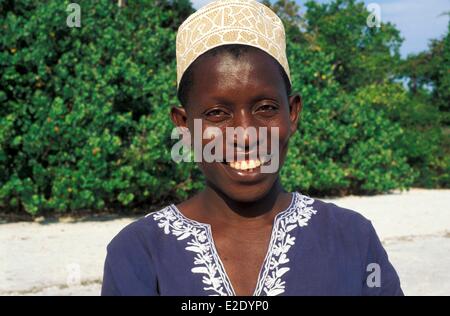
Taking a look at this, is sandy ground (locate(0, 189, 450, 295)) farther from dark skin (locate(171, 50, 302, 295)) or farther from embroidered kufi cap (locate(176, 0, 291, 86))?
embroidered kufi cap (locate(176, 0, 291, 86))

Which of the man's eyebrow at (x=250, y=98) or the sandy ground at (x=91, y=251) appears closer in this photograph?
the man's eyebrow at (x=250, y=98)

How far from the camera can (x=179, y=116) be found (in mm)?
1836

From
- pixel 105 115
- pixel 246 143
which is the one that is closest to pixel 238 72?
pixel 246 143

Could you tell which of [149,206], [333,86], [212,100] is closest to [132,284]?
[212,100]

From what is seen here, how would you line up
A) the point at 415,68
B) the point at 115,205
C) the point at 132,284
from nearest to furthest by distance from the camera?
the point at 132,284, the point at 115,205, the point at 415,68

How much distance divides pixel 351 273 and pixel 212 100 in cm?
58

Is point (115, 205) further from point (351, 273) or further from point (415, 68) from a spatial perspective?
point (415, 68)

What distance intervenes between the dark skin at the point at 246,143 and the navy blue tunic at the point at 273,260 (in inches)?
1.3

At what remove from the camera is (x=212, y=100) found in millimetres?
1659

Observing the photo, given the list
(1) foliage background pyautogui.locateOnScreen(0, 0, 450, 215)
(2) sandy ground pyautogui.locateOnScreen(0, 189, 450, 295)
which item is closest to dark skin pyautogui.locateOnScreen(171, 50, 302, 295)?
(2) sandy ground pyautogui.locateOnScreen(0, 189, 450, 295)

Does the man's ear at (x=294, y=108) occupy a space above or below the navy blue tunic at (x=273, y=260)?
above

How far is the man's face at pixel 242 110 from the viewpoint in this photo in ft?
5.38

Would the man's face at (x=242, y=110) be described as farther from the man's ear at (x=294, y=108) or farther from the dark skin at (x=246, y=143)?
the man's ear at (x=294, y=108)

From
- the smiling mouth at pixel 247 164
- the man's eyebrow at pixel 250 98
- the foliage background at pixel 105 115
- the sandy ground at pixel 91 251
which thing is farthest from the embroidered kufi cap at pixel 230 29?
the foliage background at pixel 105 115
